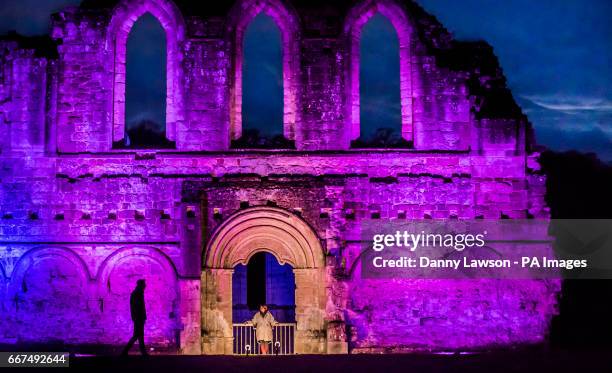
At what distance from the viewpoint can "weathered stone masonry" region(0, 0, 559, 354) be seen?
14281 mm

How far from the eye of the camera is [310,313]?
14.1 meters

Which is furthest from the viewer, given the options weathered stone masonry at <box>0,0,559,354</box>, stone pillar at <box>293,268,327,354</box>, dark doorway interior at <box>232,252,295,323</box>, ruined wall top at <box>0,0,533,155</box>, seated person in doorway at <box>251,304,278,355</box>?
dark doorway interior at <box>232,252,295,323</box>

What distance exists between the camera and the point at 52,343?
14.3 meters

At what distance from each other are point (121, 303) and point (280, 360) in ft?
15.8

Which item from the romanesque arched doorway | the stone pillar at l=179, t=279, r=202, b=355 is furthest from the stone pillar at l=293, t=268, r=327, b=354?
the stone pillar at l=179, t=279, r=202, b=355

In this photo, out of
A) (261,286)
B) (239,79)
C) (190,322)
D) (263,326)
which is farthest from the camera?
(261,286)

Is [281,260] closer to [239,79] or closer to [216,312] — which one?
[216,312]

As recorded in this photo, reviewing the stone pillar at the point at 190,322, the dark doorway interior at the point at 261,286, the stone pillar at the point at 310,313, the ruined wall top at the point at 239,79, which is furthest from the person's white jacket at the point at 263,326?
the dark doorway interior at the point at 261,286

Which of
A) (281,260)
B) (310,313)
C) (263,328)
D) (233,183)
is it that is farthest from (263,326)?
(233,183)

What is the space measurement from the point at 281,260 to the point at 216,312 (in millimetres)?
1670

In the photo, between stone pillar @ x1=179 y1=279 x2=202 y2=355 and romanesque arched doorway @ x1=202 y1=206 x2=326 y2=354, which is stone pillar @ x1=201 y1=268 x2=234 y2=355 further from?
stone pillar @ x1=179 y1=279 x2=202 y2=355

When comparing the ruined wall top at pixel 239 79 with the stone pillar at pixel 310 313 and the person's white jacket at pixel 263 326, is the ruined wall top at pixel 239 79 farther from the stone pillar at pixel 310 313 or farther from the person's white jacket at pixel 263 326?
the person's white jacket at pixel 263 326

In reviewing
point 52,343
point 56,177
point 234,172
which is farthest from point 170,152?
point 52,343

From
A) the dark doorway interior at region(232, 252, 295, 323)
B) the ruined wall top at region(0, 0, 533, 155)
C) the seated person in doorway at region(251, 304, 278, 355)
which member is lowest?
the seated person in doorway at region(251, 304, 278, 355)
